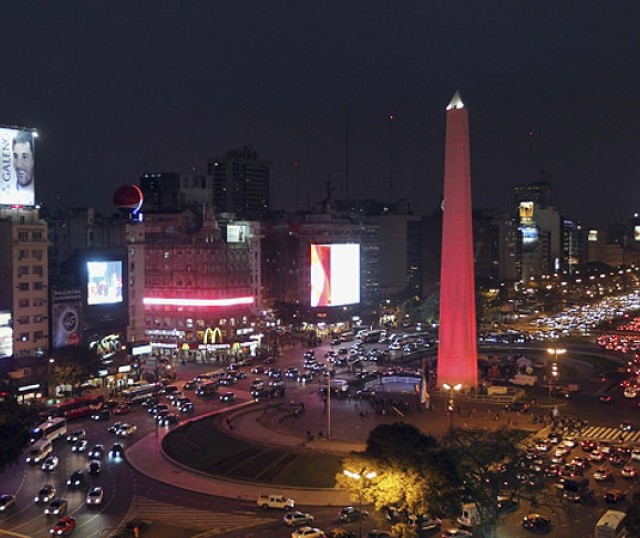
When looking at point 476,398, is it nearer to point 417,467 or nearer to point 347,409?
point 347,409

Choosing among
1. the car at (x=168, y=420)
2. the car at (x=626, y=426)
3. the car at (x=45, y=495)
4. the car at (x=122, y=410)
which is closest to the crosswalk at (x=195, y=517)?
the car at (x=45, y=495)

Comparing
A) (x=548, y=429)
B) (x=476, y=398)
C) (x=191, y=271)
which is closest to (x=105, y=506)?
(x=548, y=429)

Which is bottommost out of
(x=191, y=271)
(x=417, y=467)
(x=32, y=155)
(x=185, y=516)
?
(x=185, y=516)

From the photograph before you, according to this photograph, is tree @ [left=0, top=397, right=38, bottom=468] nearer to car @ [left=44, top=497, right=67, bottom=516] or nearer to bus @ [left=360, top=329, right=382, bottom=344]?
car @ [left=44, top=497, right=67, bottom=516]

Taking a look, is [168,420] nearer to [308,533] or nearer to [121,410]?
[121,410]

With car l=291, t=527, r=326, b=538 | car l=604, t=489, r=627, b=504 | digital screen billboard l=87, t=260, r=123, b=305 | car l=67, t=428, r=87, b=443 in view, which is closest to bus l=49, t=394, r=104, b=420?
car l=67, t=428, r=87, b=443

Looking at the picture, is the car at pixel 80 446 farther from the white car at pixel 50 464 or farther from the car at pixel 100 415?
the car at pixel 100 415
